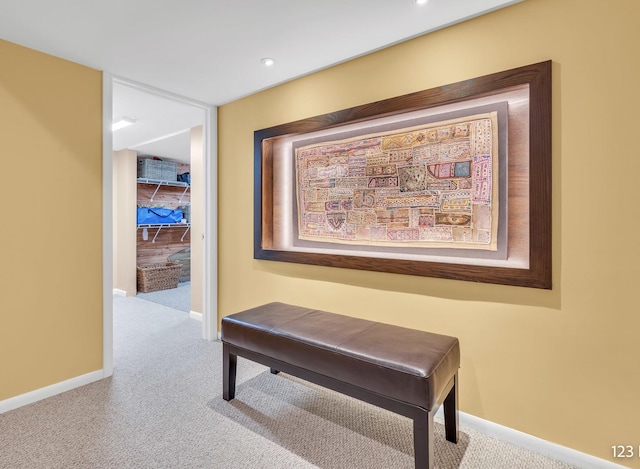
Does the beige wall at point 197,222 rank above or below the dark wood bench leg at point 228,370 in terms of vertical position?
above

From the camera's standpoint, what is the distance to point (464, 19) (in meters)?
1.86

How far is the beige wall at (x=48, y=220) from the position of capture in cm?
213

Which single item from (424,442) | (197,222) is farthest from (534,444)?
(197,222)

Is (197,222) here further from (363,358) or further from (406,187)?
(363,358)

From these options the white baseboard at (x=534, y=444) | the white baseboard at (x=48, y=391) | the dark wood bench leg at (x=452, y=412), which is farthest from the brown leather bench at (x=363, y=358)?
the white baseboard at (x=48, y=391)

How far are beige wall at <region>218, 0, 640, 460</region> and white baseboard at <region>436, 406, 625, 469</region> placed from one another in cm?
3

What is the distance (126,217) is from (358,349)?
4855mm

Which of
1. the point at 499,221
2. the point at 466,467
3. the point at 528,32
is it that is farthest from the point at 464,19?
the point at 466,467

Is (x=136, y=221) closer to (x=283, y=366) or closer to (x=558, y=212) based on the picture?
(x=283, y=366)

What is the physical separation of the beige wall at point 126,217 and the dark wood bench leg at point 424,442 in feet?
16.3

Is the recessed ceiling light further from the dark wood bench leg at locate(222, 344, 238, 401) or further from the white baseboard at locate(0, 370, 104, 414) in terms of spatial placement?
the dark wood bench leg at locate(222, 344, 238, 401)

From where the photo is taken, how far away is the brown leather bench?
146 cm

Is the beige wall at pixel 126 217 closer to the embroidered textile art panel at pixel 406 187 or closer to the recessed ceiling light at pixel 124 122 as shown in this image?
the recessed ceiling light at pixel 124 122

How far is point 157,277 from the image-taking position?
540 cm
